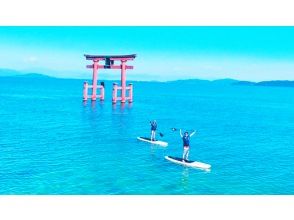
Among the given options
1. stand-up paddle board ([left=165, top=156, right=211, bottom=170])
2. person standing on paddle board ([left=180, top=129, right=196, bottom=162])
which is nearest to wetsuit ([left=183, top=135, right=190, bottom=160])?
person standing on paddle board ([left=180, top=129, right=196, bottom=162])

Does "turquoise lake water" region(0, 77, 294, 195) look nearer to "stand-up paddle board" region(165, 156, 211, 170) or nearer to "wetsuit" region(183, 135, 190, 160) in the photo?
"stand-up paddle board" region(165, 156, 211, 170)

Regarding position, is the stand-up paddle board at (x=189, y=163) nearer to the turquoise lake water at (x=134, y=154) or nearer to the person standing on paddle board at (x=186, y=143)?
the person standing on paddle board at (x=186, y=143)

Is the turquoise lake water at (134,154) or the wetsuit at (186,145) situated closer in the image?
the turquoise lake water at (134,154)

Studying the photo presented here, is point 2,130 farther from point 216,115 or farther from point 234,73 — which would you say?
point 216,115

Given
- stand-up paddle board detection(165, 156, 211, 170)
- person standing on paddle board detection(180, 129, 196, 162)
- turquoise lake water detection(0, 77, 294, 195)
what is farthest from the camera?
person standing on paddle board detection(180, 129, 196, 162)

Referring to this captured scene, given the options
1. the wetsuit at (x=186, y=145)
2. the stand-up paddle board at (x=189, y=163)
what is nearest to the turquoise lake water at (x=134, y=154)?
the stand-up paddle board at (x=189, y=163)

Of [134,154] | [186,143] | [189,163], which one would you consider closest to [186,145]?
[186,143]

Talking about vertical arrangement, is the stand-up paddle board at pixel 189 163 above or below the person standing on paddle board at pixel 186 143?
below

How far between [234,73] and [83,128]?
8.83 m

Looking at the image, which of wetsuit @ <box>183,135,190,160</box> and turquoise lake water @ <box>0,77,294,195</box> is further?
wetsuit @ <box>183,135,190,160</box>

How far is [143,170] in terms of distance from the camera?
14133mm

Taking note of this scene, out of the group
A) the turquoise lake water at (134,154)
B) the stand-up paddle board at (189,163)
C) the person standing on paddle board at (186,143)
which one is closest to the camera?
the turquoise lake water at (134,154)

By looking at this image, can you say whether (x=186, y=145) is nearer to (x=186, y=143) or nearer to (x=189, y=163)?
(x=186, y=143)
